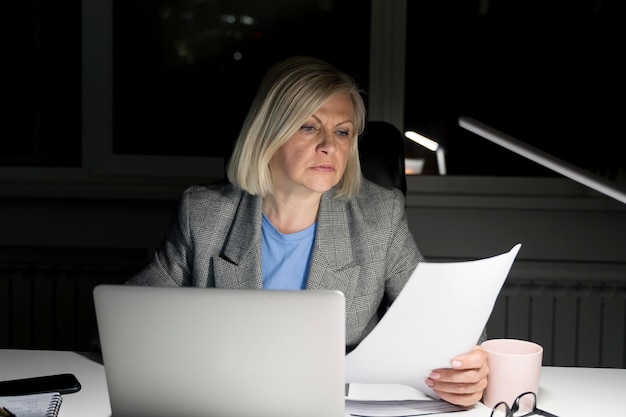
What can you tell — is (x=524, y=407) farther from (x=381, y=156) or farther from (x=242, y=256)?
(x=381, y=156)

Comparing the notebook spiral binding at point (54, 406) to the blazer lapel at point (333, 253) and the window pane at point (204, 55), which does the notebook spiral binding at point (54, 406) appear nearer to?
the blazer lapel at point (333, 253)

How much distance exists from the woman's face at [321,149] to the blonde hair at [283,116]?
0.02 metres

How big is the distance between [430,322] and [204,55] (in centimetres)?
208

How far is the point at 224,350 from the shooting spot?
1047 mm

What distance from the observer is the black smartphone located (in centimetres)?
133

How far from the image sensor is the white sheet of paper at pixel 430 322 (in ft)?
3.76

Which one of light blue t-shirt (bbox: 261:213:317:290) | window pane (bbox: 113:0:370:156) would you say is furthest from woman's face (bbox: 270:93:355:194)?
window pane (bbox: 113:0:370:156)

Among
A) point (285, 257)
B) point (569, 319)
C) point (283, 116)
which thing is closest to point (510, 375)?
point (285, 257)

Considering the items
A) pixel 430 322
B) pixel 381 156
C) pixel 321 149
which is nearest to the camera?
pixel 430 322

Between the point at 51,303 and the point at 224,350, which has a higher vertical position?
the point at 224,350

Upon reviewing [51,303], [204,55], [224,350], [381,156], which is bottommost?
[51,303]

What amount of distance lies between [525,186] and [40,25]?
1.85 m

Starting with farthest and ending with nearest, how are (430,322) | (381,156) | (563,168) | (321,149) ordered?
1. (381,156)
2. (321,149)
3. (563,168)
4. (430,322)

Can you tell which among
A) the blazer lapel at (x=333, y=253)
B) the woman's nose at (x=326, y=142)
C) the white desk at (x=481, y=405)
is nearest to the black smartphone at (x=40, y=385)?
the white desk at (x=481, y=405)
